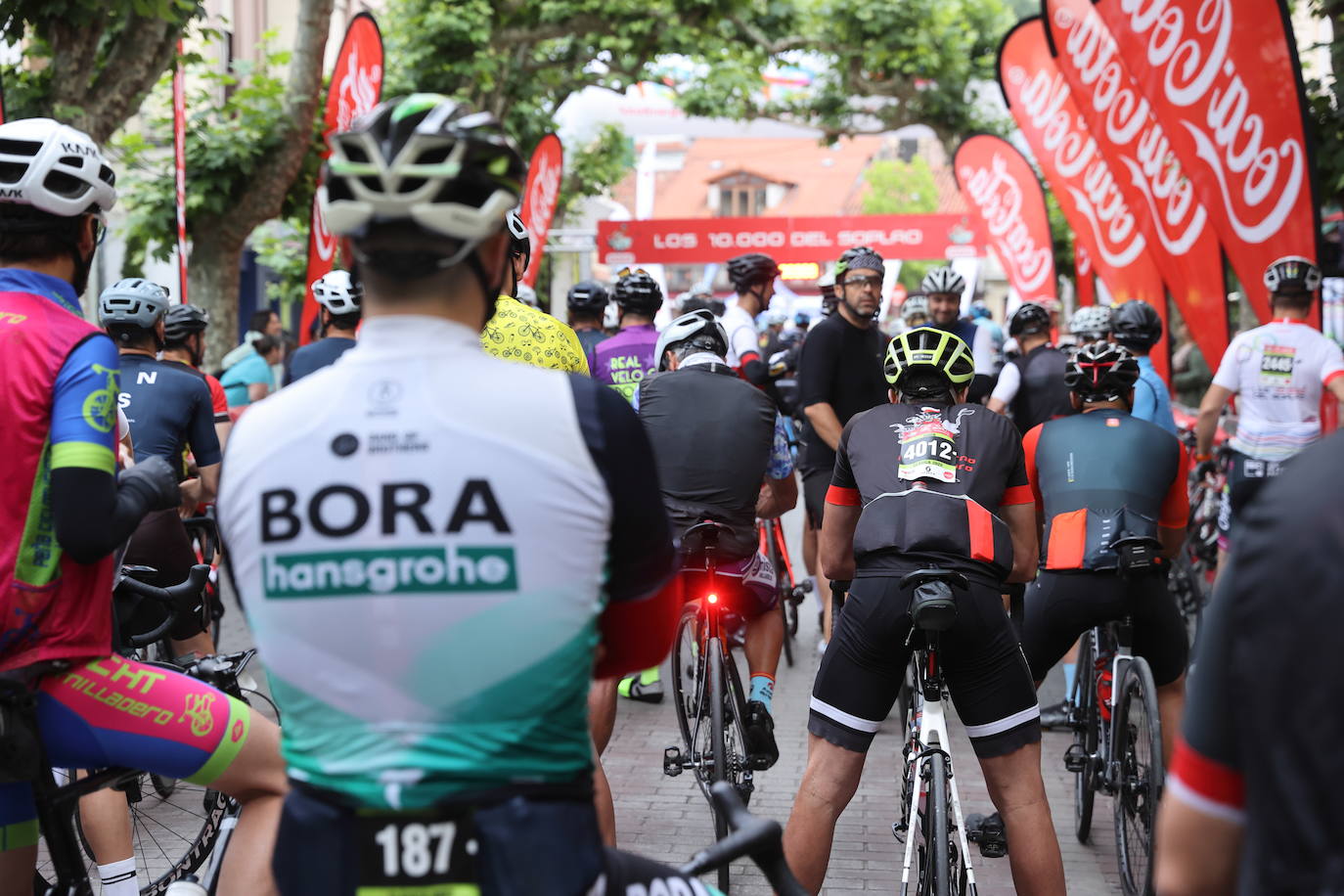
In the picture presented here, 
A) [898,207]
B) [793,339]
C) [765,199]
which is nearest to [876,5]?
[793,339]

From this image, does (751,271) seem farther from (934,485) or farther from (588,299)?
(934,485)

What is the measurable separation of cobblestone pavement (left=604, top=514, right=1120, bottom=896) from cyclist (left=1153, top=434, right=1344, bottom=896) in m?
3.88

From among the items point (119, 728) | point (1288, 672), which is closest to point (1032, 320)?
point (119, 728)

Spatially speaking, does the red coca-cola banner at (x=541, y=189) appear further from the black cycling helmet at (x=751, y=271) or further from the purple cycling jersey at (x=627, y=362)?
the purple cycling jersey at (x=627, y=362)

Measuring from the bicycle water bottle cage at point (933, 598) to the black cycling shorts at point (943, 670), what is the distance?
45 millimetres

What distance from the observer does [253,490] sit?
85.6 inches

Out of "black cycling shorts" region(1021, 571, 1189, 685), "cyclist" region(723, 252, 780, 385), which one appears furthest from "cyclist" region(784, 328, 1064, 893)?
"cyclist" region(723, 252, 780, 385)

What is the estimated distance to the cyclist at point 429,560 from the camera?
6.83ft

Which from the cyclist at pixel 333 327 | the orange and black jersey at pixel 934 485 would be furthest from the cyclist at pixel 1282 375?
the cyclist at pixel 333 327

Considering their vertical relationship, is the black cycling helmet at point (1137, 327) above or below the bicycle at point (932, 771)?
above

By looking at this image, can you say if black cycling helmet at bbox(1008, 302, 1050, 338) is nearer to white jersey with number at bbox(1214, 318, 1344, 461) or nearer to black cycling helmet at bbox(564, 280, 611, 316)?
white jersey with number at bbox(1214, 318, 1344, 461)

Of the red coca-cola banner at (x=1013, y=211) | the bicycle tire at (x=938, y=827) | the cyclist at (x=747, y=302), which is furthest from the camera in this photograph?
the red coca-cola banner at (x=1013, y=211)

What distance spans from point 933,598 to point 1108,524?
1506mm

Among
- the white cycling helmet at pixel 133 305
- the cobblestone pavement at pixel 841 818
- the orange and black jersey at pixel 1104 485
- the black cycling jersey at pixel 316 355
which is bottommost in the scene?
the cobblestone pavement at pixel 841 818
